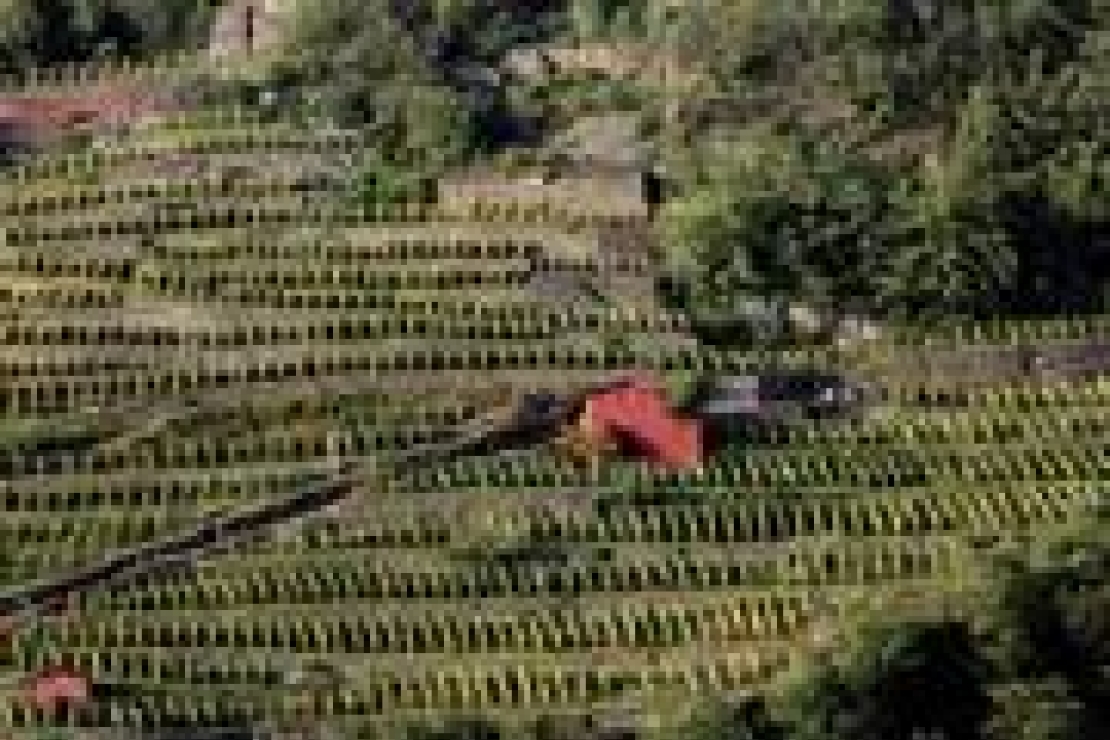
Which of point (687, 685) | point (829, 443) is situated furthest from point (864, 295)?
point (687, 685)

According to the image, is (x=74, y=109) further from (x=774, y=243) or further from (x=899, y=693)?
(x=899, y=693)

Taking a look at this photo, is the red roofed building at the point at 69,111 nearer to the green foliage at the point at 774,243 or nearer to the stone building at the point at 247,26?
the stone building at the point at 247,26

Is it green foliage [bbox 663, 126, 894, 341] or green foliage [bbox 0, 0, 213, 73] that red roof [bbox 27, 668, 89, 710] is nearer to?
green foliage [bbox 663, 126, 894, 341]

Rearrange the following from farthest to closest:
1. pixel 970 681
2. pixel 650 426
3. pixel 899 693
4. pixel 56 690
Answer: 1. pixel 650 426
2. pixel 56 690
3. pixel 970 681
4. pixel 899 693

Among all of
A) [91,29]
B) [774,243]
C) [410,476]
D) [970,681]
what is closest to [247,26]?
[91,29]

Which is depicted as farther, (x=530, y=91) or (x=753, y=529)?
(x=530, y=91)

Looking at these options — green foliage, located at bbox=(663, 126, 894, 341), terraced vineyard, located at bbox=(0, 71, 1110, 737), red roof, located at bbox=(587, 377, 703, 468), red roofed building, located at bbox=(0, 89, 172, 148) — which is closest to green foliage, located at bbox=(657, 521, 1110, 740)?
terraced vineyard, located at bbox=(0, 71, 1110, 737)

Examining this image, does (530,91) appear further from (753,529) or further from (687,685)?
(687,685)
